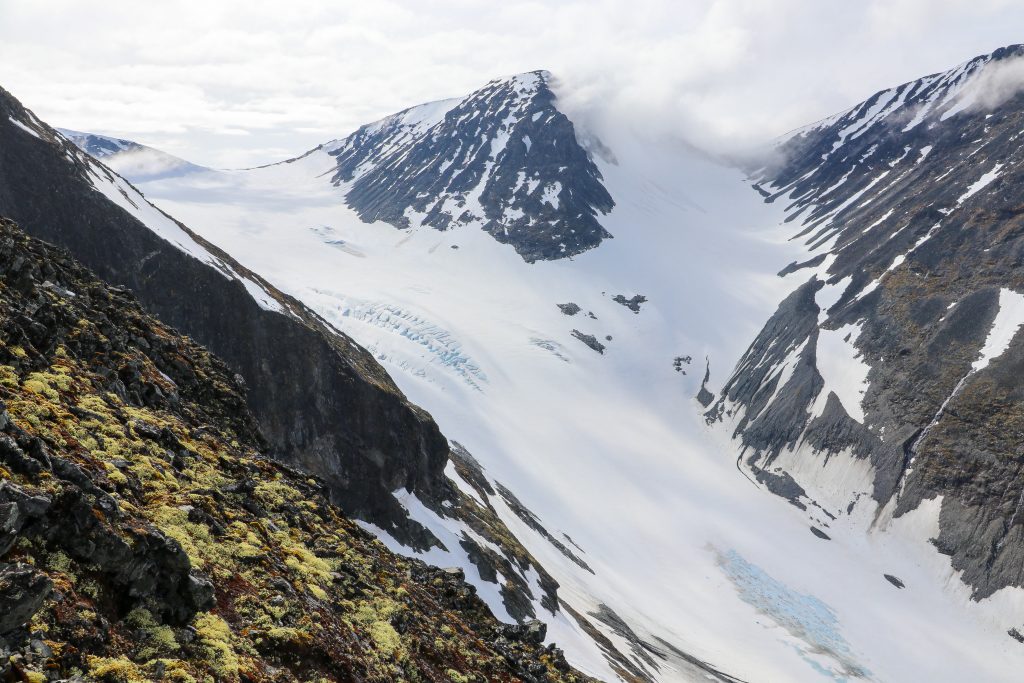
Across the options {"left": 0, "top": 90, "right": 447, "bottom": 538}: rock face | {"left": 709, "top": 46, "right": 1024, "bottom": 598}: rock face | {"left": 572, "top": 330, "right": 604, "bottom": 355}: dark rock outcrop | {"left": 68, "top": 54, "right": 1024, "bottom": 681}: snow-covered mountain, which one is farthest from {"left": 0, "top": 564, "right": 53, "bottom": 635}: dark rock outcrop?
{"left": 572, "top": 330, "right": 604, "bottom": 355}: dark rock outcrop

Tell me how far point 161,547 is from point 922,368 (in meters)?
108

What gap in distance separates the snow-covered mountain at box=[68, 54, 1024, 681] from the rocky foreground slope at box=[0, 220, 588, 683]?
18682 millimetres

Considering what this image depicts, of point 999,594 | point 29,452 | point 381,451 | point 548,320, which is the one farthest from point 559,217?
point 29,452

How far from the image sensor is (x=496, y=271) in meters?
167

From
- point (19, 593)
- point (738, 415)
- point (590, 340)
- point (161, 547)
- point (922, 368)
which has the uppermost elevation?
point (922, 368)

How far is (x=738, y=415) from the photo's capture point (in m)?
120

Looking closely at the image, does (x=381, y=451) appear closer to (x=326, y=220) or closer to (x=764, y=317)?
(x=764, y=317)

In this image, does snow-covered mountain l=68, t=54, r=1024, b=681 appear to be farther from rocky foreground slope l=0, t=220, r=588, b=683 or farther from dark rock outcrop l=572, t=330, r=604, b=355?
rocky foreground slope l=0, t=220, r=588, b=683

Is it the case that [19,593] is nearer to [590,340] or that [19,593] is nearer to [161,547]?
[161,547]

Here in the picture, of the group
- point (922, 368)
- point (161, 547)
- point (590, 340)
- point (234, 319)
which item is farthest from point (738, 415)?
point (161, 547)

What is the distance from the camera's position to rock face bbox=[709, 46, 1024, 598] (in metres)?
84.6

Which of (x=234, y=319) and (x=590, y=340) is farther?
(x=590, y=340)

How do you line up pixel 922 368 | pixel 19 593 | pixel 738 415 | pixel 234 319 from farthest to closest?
pixel 738 415 < pixel 922 368 < pixel 234 319 < pixel 19 593

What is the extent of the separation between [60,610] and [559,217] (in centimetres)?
18257
